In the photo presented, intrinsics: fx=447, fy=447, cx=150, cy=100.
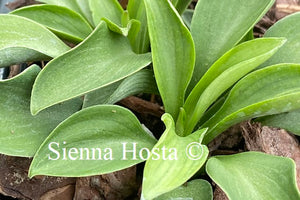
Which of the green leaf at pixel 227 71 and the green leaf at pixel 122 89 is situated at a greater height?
the green leaf at pixel 227 71

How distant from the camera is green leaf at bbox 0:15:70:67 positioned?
2.48ft

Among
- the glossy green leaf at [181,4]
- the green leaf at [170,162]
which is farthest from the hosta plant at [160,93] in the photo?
the glossy green leaf at [181,4]

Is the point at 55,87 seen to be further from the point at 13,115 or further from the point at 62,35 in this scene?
the point at 62,35

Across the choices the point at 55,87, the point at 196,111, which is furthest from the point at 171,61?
the point at 55,87

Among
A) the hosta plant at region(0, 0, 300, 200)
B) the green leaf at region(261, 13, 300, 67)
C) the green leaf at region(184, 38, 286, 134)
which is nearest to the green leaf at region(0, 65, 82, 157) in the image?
the hosta plant at region(0, 0, 300, 200)

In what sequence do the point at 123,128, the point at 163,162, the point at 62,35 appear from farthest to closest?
the point at 62,35 < the point at 123,128 < the point at 163,162

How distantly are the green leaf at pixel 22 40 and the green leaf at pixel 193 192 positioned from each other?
1.05 feet

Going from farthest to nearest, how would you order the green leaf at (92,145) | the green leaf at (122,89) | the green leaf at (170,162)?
1. the green leaf at (122,89)
2. the green leaf at (92,145)
3. the green leaf at (170,162)

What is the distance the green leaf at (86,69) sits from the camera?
2.30 ft

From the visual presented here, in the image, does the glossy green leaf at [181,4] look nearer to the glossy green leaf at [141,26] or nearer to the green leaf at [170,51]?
the glossy green leaf at [141,26]

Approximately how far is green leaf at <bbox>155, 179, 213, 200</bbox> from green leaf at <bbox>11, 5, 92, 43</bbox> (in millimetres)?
361

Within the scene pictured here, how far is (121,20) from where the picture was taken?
→ 937 mm

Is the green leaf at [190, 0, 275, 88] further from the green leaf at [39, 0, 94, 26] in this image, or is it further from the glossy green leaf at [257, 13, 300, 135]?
the green leaf at [39, 0, 94, 26]

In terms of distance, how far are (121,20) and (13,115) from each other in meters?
0.31
